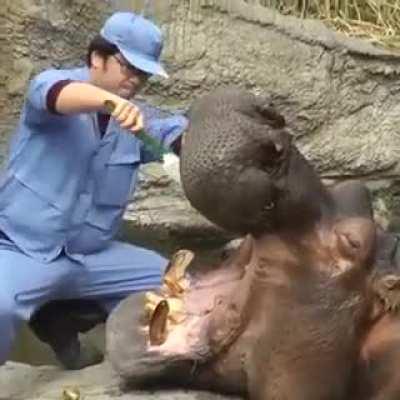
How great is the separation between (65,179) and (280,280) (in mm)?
987

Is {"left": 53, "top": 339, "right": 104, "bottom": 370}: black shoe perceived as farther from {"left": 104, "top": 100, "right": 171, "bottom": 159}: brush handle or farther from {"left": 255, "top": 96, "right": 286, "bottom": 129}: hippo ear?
{"left": 255, "top": 96, "right": 286, "bottom": 129}: hippo ear

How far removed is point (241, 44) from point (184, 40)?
0.14 meters

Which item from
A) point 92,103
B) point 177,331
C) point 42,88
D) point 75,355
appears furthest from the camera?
point 75,355

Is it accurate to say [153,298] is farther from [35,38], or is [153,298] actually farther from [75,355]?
[35,38]

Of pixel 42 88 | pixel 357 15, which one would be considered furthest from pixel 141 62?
pixel 357 15

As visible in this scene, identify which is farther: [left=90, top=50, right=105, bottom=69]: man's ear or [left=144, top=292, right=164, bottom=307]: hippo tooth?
[left=90, top=50, right=105, bottom=69]: man's ear

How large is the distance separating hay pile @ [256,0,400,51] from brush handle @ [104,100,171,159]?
129 cm

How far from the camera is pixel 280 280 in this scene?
6.91 feet

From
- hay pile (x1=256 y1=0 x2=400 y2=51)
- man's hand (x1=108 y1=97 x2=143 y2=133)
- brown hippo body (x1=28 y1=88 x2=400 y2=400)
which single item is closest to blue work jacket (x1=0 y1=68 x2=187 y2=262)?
man's hand (x1=108 y1=97 x2=143 y2=133)

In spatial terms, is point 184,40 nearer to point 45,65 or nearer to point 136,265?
point 45,65

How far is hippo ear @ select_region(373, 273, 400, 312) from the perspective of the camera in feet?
6.85

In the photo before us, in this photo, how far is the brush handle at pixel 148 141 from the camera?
274 cm

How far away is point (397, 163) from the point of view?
405 cm

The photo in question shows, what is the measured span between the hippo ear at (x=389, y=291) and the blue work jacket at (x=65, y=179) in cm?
96
